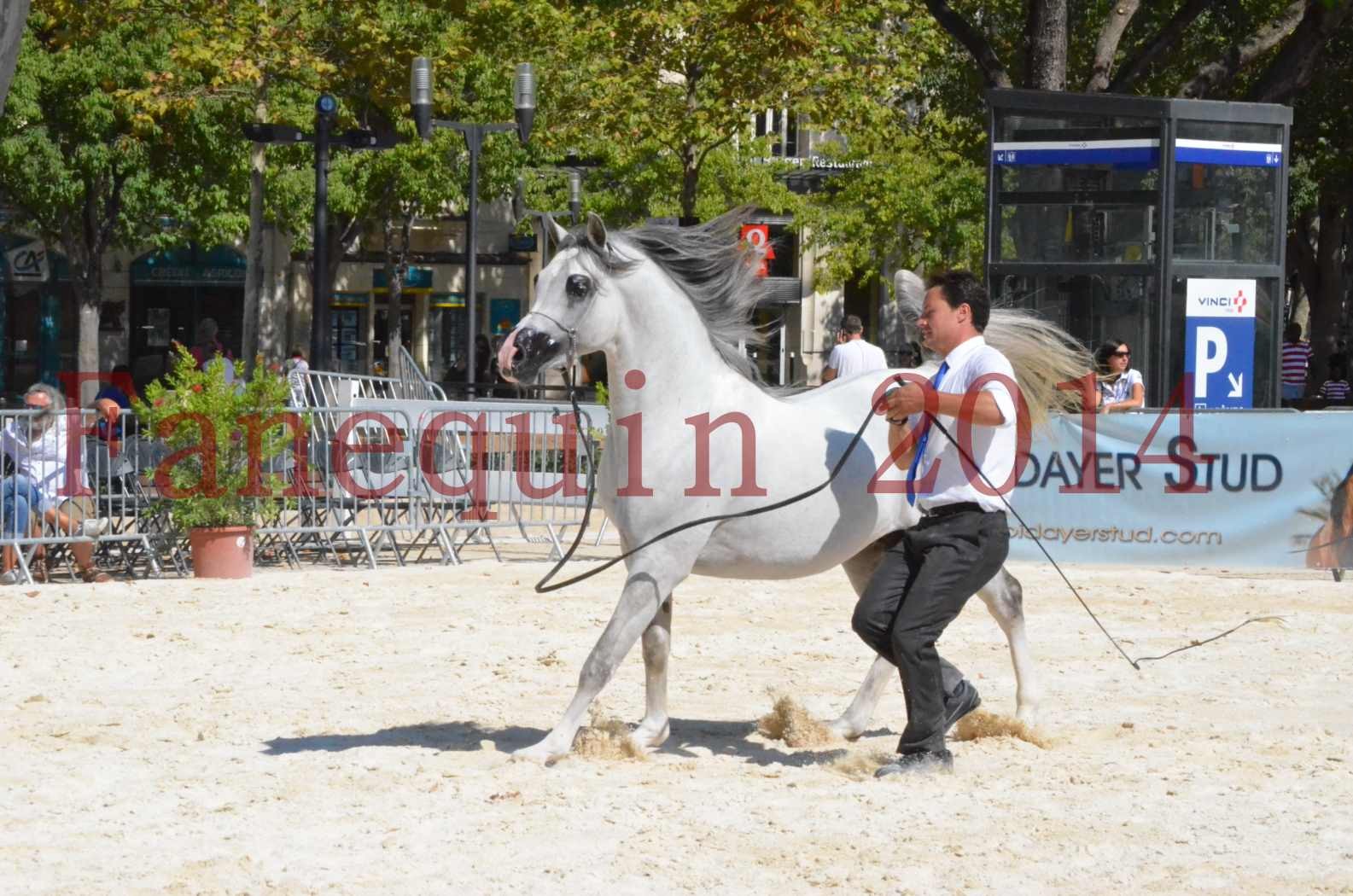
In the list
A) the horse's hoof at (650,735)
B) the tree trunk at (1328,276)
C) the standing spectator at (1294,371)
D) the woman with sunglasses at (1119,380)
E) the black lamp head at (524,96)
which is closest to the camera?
the horse's hoof at (650,735)

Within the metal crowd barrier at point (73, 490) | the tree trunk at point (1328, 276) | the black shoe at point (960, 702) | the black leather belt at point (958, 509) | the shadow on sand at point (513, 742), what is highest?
→ the tree trunk at point (1328, 276)

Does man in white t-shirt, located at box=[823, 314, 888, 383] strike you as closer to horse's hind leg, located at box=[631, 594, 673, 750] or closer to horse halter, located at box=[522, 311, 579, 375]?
horse's hind leg, located at box=[631, 594, 673, 750]

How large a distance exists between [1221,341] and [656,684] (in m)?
10.6

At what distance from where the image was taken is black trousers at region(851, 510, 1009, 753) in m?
6.55

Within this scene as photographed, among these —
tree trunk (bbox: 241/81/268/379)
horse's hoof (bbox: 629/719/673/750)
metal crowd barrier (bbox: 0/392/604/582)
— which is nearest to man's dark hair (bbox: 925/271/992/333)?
horse's hoof (bbox: 629/719/673/750)

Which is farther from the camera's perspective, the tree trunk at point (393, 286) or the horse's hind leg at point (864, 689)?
the tree trunk at point (393, 286)

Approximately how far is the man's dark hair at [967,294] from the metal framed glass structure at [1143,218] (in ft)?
30.2

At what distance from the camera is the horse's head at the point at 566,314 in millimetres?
→ 6773

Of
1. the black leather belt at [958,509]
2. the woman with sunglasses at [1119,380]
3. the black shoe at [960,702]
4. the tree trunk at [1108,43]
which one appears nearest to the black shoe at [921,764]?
the black shoe at [960,702]

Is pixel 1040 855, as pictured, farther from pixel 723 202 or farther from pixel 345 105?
pixel 723 202

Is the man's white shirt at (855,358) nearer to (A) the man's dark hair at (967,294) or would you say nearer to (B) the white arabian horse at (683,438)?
(B) the white arabian horse at (683,438)

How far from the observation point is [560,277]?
22.8 ft

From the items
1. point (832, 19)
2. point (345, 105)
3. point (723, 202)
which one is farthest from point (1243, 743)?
point (723, 202)

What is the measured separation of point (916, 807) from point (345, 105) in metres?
25.1
